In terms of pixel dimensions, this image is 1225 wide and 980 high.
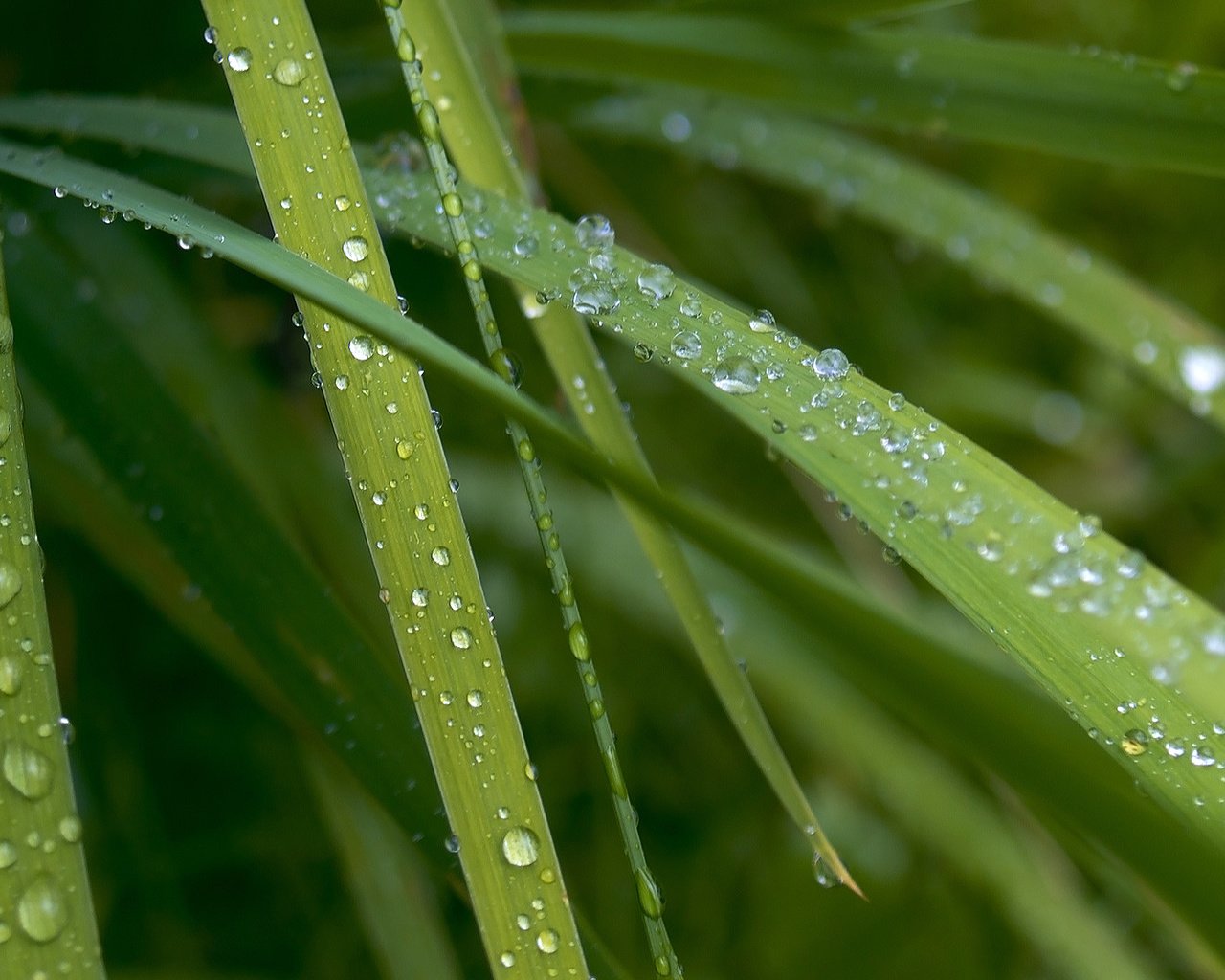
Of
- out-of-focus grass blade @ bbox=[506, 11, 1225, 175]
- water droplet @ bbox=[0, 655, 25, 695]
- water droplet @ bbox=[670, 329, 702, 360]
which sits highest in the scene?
out-of-focus grass blade @ bbox=[506, 11, 1225, 175]

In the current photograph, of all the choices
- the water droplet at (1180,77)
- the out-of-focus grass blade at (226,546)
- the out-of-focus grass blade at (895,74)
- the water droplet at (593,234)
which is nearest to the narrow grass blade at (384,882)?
the out-of-focus grass blade at (226,546)

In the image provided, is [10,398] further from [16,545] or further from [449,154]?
[449,154]

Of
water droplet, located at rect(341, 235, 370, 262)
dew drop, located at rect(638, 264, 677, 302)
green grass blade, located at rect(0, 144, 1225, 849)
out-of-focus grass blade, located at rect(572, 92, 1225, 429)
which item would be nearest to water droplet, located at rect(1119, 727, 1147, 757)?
green grass blade, located at rect(0, 144, 1225, 849)

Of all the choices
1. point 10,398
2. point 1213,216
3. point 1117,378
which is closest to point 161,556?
point 10,398

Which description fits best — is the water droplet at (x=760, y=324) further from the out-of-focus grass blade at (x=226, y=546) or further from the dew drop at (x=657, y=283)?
the out-of-focus grass blade at (x=226, y=546)

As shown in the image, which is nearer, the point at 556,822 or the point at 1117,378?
the point at 556,822

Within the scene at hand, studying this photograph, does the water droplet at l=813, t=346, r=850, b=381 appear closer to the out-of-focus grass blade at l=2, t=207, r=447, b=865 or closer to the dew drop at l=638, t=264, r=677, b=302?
the dew drop at l=638, t=264, r=677, b=302
